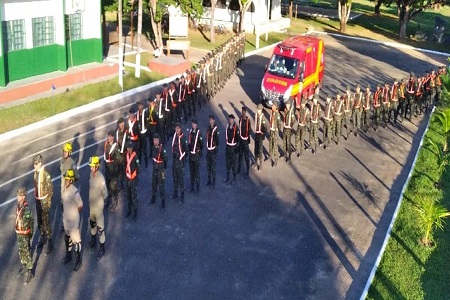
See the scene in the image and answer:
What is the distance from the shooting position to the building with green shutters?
2047 cm

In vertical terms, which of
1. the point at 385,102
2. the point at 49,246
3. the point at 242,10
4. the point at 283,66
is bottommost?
the point at 49,246

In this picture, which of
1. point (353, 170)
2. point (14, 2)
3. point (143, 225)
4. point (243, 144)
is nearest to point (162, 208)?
point (143, 225)

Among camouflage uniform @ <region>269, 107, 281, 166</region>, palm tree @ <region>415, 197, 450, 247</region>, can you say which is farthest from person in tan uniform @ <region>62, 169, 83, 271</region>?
palm tree @ <region>415, 197, 450, 247</region>

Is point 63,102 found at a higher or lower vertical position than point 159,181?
higher

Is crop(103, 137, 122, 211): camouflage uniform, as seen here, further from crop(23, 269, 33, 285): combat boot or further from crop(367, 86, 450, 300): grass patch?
crop(367, 86, 450, 300): grass patch

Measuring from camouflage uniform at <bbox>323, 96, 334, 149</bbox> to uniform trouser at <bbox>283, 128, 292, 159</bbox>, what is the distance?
169 centimetres

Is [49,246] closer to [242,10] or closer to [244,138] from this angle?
[244,138]

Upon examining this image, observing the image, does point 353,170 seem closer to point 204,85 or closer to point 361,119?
point 361,119

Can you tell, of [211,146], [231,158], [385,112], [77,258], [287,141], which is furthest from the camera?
[385,112]

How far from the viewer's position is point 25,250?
9.30m

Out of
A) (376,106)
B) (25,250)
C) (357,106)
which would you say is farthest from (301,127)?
(25,250)

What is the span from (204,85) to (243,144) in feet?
19.7

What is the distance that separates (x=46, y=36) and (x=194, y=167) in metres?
12.5

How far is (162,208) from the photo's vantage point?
12.3m
